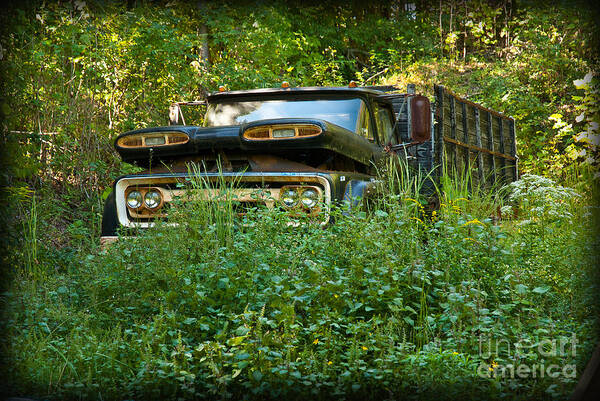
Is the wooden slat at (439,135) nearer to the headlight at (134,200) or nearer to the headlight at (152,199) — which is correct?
the headlight at (152,199)

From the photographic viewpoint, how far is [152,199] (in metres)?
5.23

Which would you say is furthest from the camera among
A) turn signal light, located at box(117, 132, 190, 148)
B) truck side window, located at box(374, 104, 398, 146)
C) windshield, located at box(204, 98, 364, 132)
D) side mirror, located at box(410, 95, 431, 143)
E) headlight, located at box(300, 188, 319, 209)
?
truck side window, located at box(374, 104, 398, 146)

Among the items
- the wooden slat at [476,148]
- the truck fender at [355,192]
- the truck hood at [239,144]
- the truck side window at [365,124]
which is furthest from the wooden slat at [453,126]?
the truck fender at [355,192]

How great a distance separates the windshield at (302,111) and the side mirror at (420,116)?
25.7 inches

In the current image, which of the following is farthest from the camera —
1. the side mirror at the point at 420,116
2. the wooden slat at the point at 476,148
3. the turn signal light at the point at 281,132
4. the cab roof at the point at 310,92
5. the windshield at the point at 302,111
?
the wooden slat at the point at 476,148

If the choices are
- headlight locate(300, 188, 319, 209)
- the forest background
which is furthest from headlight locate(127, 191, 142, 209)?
headlight locate(300, 188, 319, 209)

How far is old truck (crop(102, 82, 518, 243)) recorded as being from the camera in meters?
4.84

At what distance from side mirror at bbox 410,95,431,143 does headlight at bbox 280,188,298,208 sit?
150 cm

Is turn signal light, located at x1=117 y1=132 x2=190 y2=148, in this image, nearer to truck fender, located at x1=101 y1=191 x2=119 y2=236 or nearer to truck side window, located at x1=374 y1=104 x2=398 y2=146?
truck fender, located at x1=101 y1=191 x2=119 y2=236

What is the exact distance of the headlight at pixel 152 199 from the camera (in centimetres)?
521

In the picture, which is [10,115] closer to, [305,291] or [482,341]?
[305,291]

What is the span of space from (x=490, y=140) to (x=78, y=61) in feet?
21.2

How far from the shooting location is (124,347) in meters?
3.31

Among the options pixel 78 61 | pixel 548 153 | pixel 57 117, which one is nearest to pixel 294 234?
pixel 57 117
